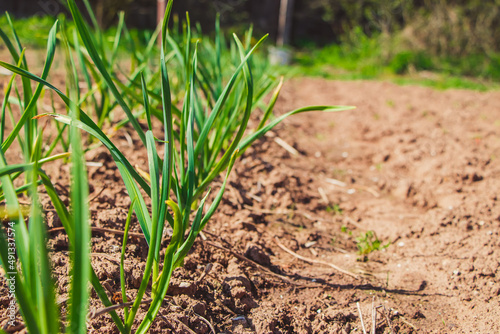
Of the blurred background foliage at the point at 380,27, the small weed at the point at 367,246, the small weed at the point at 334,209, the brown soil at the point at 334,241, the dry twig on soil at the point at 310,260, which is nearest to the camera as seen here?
the brown soil at the point at 334,241

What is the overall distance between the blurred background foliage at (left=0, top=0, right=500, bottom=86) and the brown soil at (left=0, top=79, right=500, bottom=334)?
152 inches

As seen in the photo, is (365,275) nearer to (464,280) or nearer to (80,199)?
(464,280)

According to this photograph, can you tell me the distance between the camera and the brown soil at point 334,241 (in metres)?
1.18

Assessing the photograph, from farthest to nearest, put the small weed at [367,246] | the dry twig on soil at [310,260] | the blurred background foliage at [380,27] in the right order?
the blurred background foliage at [380,27]
the small weed at [367,246]
the dry twig on soil at [310,260]

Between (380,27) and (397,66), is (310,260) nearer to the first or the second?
(397,66)

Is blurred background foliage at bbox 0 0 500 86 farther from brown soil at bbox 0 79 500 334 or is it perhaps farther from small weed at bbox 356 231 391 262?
small weed at bbox 356 231 391 262

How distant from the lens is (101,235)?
126 cm

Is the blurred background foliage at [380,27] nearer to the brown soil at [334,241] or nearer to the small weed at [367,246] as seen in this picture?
the brown soil at [334,241]

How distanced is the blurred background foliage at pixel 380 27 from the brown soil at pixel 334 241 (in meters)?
3.86

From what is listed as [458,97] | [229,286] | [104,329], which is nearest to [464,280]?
[229,286]

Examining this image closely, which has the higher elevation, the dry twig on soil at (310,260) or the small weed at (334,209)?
the dry twig on soil at (310,260)

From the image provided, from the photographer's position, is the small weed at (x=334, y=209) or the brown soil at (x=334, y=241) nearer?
the brown soil at (x=334, y=241)

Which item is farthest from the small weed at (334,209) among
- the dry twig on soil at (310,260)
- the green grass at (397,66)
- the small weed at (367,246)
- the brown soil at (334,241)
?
the green grass at (397,66)

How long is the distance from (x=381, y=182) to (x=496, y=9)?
20.1 ft
